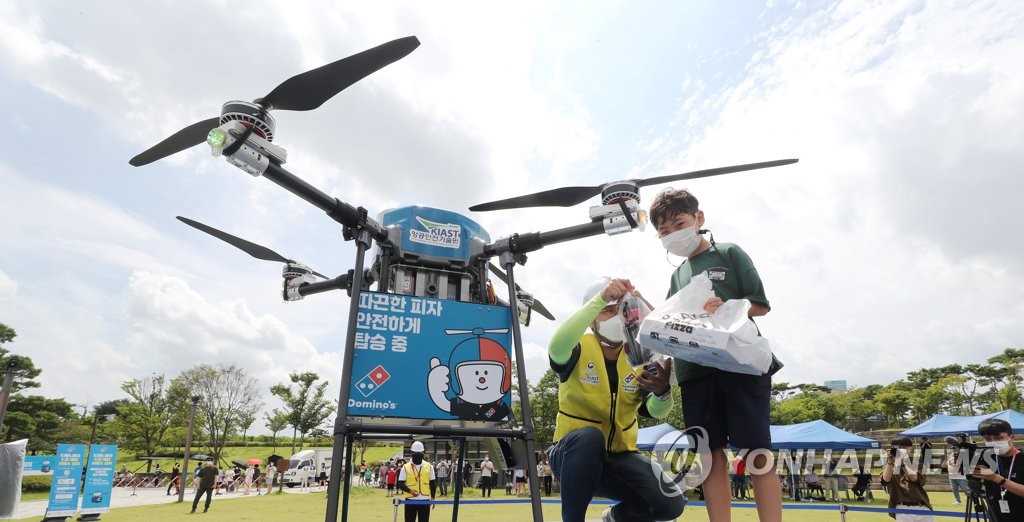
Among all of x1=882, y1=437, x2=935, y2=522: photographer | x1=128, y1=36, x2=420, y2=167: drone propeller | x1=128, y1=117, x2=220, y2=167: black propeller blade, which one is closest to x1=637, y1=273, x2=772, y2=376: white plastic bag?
x1=128, y1=36, x2=420, y2=167: drone propeller

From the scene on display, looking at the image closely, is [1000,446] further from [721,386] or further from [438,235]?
[438,235]

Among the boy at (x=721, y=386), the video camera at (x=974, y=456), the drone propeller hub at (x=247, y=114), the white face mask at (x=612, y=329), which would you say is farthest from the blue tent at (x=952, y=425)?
the drone propeller hub at (x=247, y=114)

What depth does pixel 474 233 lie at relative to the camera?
5.26 m

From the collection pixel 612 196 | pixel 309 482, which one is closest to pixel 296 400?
pixel 309 482

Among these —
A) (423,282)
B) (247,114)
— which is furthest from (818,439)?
(247,114)

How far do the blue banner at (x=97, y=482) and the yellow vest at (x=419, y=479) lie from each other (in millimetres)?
7124

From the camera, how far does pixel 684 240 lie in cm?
254

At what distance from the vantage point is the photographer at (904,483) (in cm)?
761

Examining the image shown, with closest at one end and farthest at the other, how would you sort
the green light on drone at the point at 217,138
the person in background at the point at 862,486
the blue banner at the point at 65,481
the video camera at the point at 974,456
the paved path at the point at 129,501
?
the green light on drone at the point at 217,138 < the video camera at the point at 974,456 < the blue banner at the point at 65,481 < the paved path at the point at 129,501 < the person in background at the point at 862,486

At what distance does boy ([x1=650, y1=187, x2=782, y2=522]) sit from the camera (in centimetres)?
215

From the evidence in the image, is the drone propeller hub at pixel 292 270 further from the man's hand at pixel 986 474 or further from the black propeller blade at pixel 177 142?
the man's hand at pixel 986 474

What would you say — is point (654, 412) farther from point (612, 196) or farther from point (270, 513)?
point (270, 513)

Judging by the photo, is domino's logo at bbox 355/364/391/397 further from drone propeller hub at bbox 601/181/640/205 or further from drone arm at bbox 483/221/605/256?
drone propeller hub at bbox 601/181/640/205

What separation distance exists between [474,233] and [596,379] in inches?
98.0
